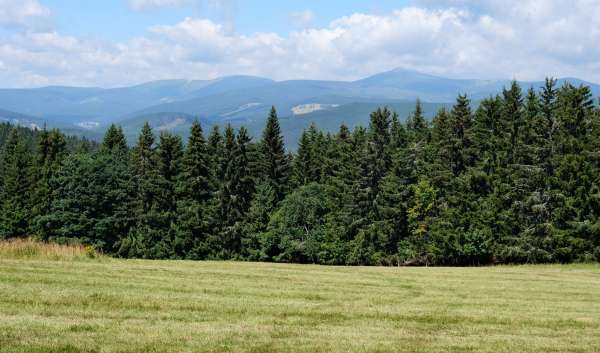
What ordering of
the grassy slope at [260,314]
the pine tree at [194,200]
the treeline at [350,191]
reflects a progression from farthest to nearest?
the pine tree at [194,200] → the treeline at [350,191] → the grassy slope at [260,314]

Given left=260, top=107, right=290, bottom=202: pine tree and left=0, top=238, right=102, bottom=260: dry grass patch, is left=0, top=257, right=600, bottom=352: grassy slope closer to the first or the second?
left=0, top=238, right=102, bottom=260: dry grass patch

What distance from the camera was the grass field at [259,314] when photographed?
13023mm

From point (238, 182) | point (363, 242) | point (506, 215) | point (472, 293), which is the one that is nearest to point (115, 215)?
point (238, 182)

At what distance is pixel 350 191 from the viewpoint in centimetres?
7019

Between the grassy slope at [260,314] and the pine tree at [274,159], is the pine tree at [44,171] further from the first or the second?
the grassy slope at [260,314]

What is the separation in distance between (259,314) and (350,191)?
5393cm

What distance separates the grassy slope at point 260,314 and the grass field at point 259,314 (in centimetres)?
3

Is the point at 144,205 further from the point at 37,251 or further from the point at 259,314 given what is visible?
the point at 259,314

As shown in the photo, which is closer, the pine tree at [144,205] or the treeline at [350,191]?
the treeline at [350,191]

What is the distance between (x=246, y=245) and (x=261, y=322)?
5897 cm

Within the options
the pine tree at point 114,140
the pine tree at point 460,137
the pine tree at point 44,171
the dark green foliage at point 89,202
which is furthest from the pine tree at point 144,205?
the pine tree at point 460,137

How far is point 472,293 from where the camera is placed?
24.3m

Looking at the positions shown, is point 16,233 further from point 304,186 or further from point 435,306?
point 435,306

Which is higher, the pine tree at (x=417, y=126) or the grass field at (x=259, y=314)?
the pine tree at (x=417, y=126)
